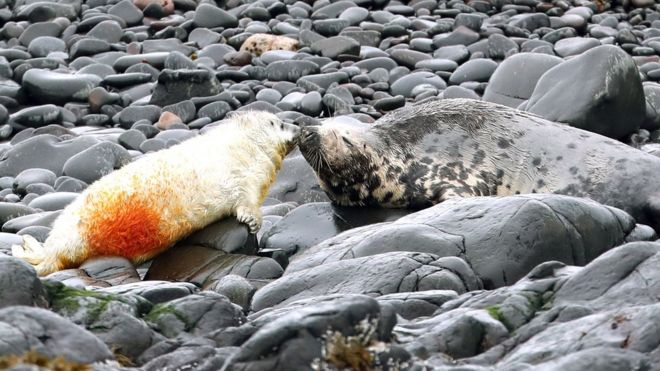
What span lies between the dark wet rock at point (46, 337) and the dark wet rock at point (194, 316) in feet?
2.28

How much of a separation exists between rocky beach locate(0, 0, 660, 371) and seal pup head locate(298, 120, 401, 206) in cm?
19

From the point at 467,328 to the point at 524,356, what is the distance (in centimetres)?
30

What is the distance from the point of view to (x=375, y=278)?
18.5 feet

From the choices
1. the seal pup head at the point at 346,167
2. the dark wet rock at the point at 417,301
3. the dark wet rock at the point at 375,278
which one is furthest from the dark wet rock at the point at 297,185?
the dark wet rock at the point at 417,301

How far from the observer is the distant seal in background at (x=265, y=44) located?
607 inches

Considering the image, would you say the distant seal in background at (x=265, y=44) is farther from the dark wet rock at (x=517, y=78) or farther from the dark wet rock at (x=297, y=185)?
the dark wet rock at (x=297, y=185)

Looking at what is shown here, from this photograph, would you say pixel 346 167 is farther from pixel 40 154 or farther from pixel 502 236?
pixel 40 154

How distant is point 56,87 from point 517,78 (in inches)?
202

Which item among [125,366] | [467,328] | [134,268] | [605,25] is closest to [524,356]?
[467,328]

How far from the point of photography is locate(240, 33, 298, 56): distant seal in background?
15.4m

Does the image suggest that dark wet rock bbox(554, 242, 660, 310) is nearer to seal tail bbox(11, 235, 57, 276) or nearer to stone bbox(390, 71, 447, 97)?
seal tail bbox(11, 235, 57, 276)

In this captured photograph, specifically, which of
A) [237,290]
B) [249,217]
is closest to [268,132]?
[249,217]

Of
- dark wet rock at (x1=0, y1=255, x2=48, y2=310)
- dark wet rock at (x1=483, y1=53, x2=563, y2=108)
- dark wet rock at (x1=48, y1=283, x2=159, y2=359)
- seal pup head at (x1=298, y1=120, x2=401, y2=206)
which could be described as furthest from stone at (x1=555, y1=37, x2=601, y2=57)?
dark wet rock at (x1=0, y1=255, x2=48, y2=310)

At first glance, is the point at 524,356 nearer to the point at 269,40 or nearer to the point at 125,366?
the point at 125,366
